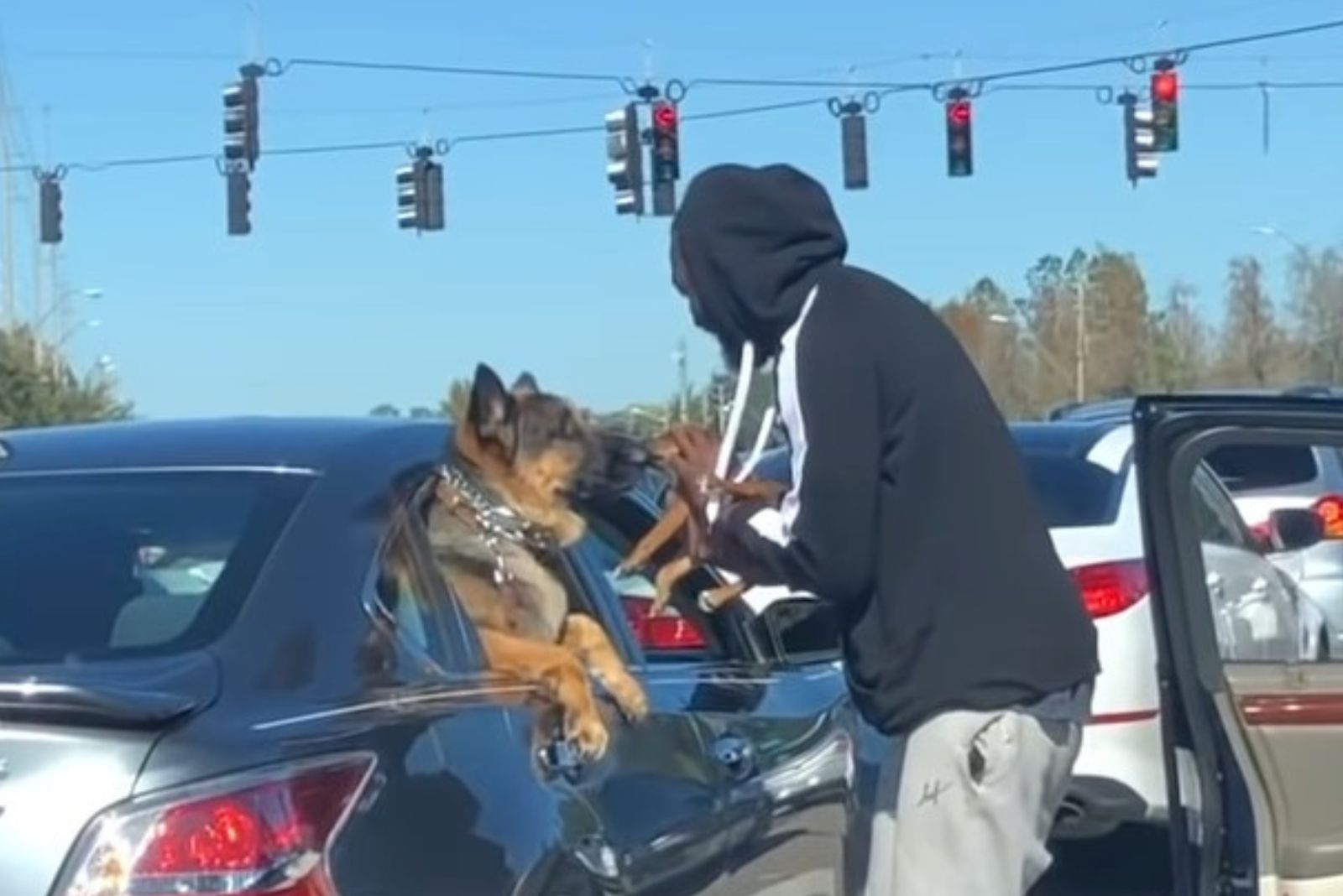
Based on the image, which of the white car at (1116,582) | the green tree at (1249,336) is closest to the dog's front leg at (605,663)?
the white car at (1116,582)

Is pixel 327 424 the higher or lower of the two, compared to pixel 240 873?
higher

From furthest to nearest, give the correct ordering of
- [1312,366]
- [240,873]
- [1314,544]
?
[1312,366] < [1314,544] < [240,873]

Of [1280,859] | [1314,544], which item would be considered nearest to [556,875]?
[1280,859]

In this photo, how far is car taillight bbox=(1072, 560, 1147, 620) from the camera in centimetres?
815

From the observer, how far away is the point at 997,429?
4.29 metres

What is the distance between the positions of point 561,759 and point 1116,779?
11.3ft

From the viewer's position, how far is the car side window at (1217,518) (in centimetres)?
611

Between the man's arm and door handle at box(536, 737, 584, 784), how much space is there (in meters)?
0.68

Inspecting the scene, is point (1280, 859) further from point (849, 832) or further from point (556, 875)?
point (556, 875)

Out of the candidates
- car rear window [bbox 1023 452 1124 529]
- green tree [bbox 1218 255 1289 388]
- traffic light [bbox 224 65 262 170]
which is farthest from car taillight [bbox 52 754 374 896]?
green tree [bbox 1218 255 1289 388]

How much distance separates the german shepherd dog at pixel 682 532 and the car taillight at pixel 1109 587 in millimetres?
2793

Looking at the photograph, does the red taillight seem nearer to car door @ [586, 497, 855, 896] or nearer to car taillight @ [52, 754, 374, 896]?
car door @ [586, 497, 855, 896]

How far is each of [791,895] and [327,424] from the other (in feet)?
4.56

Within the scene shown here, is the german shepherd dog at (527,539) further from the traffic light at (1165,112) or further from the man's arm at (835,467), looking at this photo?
the traffic light at (1165,112)
